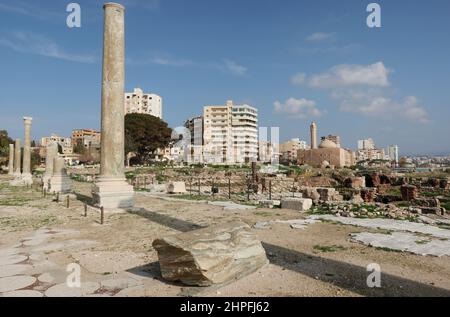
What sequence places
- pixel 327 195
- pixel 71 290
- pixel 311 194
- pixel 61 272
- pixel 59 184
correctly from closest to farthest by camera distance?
pixel 71 290 → pixel 61 272 → pixel 311 194 → pixel 59 184 → pixel 327 195

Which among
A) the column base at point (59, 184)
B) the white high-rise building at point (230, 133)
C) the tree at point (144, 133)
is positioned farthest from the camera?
the white high-rise building at point (230, 133)

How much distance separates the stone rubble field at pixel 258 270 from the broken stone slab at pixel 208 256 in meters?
0.12

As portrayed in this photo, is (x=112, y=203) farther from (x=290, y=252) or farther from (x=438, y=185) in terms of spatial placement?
(x=438, y=185)

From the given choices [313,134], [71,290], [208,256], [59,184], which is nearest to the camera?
[71,290]

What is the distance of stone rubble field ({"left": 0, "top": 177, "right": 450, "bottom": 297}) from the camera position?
4.06 meters

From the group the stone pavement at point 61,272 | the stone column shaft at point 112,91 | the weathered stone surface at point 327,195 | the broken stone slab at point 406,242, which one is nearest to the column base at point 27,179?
the stone column shaft at point 112,91

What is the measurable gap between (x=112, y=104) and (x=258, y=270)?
27.9 feet

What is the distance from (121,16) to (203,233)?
32.2 feet

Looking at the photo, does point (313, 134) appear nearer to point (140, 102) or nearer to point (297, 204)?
point (140, 102)

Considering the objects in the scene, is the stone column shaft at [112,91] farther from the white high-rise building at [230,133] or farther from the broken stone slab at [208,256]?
the white high-rise building at [230,133]

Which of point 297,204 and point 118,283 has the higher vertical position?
point 297,204

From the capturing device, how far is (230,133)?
103 m

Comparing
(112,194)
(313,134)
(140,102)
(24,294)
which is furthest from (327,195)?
(140,102)

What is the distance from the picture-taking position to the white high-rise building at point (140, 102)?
114812 mm
